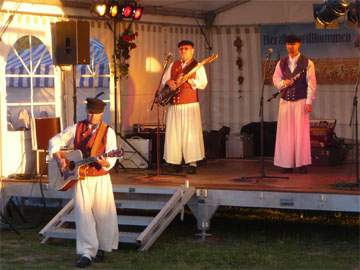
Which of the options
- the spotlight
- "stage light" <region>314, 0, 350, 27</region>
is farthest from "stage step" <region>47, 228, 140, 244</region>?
the spotlight

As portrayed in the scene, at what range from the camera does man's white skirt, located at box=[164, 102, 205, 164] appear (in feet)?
30.7

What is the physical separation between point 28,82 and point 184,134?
204cm

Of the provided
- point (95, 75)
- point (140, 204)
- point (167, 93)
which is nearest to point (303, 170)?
point (167, 93)

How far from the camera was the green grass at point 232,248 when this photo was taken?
24.2ft

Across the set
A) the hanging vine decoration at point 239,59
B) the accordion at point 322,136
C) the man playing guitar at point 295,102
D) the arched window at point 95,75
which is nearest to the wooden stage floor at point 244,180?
the man playing guitar at point 295,102

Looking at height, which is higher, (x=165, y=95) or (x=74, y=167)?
(x=165, y=95)

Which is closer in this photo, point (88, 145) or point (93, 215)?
point (88, 145)

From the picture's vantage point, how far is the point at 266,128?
1188 cm

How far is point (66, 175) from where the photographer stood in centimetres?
722

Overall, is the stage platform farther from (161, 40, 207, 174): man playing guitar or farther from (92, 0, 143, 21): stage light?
(92, 0, 143, 21): stage light

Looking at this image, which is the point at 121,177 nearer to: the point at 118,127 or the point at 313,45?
the point at 118,127

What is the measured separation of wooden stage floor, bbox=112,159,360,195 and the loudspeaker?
4.65ft

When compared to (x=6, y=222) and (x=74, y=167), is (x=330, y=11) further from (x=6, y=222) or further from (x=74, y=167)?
(x=6, y=222)

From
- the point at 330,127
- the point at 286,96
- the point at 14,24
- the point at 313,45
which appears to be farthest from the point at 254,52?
the point at 14,24
